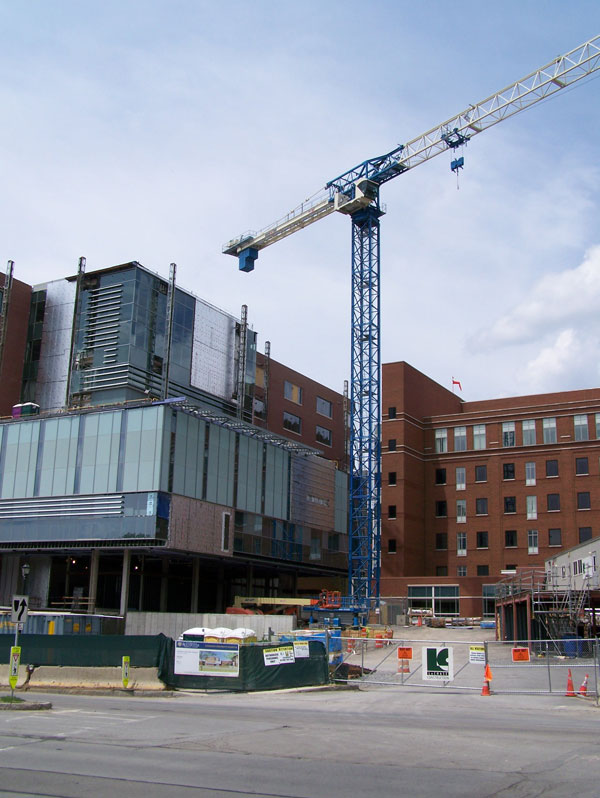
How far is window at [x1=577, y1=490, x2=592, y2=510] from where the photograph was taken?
262 ft

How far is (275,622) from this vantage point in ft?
171

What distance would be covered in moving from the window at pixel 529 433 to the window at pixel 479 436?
13.9ft

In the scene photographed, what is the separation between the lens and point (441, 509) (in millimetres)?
87000

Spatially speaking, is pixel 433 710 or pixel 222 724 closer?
pixel 222 724

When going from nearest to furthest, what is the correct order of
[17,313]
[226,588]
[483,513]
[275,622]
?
1. [275,622]
2. [17,313]
3. [226,588]
4. [483,513]

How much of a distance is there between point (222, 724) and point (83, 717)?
396 cm

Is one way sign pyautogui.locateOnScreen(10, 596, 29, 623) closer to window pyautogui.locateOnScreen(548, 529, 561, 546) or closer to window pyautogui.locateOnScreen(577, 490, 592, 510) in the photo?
window pyautogui.locateOnScreen(548, 529, 561, 546)

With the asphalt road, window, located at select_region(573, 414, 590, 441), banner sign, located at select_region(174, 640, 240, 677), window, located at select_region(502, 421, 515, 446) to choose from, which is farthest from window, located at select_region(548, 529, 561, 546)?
banner sign, located at select_region(174, 640, 240, 677)

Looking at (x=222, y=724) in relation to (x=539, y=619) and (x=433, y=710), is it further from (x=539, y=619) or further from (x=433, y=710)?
(x=539, y=619)

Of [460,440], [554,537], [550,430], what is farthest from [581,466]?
[460,440]

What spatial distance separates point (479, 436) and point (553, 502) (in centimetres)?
1019

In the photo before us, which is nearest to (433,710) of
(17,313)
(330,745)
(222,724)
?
(222,724)

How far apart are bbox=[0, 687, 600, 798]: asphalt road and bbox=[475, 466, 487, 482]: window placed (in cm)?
6104

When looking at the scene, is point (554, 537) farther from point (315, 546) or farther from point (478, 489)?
point (315, 546)
